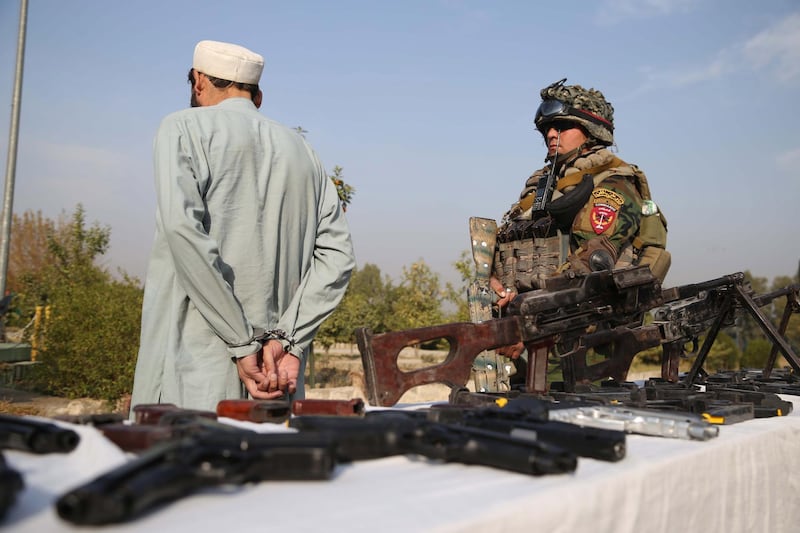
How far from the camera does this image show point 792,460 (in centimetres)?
236

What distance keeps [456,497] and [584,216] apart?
3.57 metres

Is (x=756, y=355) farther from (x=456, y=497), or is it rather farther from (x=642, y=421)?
(x=456, y=497)

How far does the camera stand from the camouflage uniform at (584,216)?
4.47 m

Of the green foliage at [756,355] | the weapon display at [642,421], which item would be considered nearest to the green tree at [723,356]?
the green foliage at [756,355]

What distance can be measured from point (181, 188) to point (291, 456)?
137cm

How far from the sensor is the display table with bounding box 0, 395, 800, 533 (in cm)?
102

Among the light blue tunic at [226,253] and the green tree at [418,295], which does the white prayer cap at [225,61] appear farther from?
the green tree at [418,295]

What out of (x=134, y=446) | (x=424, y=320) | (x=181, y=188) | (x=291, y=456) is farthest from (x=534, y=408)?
(x=424, y=320)

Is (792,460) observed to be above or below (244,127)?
below

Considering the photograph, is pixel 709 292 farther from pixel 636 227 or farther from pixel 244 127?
pixel 244 127

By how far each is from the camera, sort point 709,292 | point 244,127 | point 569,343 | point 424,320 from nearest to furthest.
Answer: point 244,127, point 569,343, point 709,292, point 424,320

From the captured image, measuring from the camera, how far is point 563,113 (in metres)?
4.89

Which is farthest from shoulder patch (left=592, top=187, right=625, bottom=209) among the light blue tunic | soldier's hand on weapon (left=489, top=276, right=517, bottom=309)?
the light blue tunic

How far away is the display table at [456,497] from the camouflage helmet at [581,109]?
A: 3.31 m
